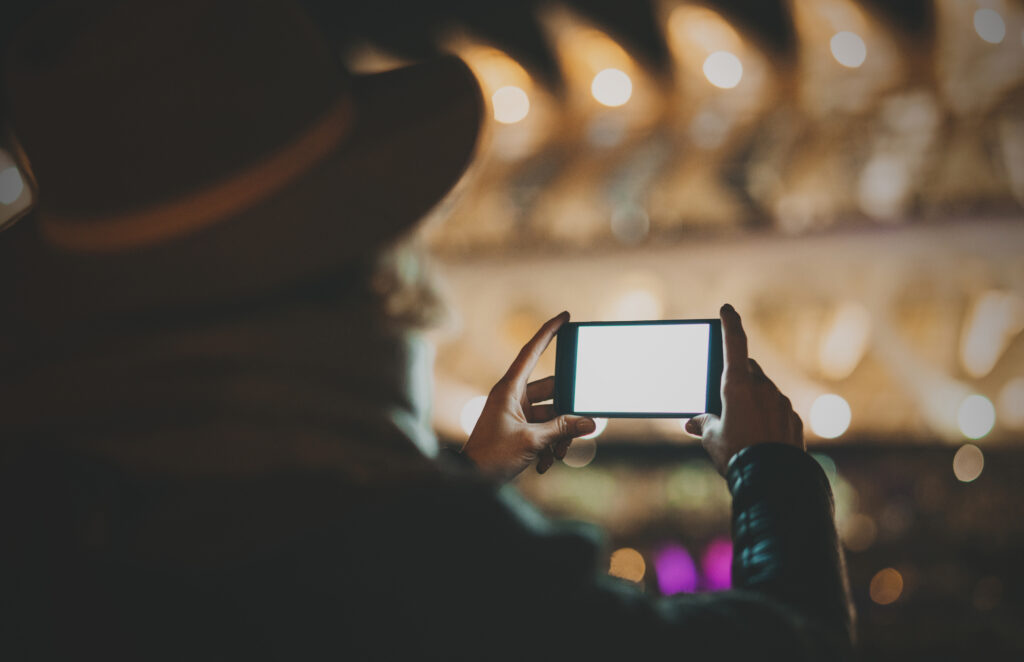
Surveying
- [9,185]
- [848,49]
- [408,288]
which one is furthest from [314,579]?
[9,185]

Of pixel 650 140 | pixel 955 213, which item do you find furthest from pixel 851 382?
pixel 650 140

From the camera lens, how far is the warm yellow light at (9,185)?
14.7 feet

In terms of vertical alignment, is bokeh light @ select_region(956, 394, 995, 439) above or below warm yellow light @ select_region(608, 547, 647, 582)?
above

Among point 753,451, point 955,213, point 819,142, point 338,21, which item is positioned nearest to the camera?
point 753,451

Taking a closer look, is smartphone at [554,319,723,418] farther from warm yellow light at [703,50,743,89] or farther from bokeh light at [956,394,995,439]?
warm yellow light at [703,50,743,89]

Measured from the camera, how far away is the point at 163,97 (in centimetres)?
61

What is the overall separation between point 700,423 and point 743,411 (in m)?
0.15

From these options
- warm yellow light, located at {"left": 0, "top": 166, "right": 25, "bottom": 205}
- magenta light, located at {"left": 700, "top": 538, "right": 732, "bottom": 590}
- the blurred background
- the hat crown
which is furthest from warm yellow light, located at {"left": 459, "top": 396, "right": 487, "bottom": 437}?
warm yellow light, located at {"left": 0, "top": 166, "right": 25, "bottom": 205}

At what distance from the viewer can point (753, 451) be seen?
78 centimetres

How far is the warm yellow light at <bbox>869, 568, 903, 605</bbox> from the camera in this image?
Result: 11.4 feet

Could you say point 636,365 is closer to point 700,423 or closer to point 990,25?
point 700,423

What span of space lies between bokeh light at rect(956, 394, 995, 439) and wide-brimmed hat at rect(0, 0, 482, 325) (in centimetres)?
331

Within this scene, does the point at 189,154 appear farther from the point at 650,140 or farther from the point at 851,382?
the point at 851,382

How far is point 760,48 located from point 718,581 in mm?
3195
